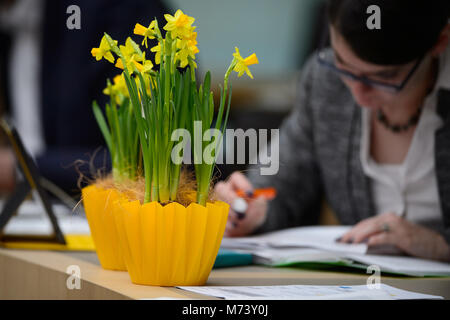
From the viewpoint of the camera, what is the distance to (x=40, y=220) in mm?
1143

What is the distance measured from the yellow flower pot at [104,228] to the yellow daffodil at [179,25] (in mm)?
210

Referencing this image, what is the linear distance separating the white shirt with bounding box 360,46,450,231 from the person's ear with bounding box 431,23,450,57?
4 cm

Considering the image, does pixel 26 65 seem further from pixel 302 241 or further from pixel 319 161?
pixel 302 241

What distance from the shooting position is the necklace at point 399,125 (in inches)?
43.0

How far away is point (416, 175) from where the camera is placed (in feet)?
3.61

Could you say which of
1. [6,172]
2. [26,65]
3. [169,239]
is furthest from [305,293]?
[26,65]

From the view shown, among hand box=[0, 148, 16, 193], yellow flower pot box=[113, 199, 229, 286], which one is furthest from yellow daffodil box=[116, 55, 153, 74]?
hand box=[0, 148, 16, 193]

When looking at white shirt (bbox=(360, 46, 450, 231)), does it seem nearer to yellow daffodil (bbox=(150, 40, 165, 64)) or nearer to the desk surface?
the desk surface

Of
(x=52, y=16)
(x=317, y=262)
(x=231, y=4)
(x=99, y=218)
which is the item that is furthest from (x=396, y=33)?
(x=231, y=4)

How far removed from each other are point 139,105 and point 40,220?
2.08 feet

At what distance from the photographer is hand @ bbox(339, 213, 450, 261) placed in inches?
35.1

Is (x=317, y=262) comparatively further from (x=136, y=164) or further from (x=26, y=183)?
(x=26, y=183)

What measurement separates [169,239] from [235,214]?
454 mm

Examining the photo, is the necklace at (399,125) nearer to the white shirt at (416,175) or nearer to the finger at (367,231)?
the white shirt at (416,175)
